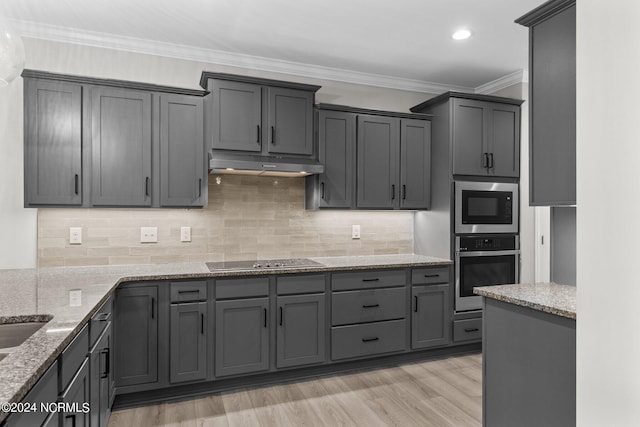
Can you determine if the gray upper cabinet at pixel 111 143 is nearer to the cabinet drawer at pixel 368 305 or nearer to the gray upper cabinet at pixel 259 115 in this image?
the gray upper cabinet at pixel 259 115

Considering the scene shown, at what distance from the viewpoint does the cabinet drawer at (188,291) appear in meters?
2.88

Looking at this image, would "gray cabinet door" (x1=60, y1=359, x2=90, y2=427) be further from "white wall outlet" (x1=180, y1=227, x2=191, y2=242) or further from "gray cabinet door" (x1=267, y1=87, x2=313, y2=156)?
"gray cabinet door" (x1=267, y1=87, x2=313, y2=156)

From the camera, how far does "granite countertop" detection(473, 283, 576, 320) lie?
180cm

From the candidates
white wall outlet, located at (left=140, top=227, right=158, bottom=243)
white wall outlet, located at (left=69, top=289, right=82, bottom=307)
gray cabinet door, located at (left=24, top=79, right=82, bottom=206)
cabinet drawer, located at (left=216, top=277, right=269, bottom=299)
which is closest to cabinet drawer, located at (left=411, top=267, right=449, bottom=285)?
cabinet drawer, located at (left=216, top=277, right=269, bottom=299)

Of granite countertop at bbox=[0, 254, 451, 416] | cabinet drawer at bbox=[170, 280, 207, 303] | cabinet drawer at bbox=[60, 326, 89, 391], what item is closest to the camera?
granite countertop at bbox=[0, 254, 451, 416]

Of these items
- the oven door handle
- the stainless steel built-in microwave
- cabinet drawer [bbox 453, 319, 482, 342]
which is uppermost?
the stainless steel built-in microwave

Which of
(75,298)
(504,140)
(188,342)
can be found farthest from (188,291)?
(504,140)

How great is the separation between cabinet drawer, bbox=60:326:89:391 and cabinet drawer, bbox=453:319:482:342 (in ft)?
10.0

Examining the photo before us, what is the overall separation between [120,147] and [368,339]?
2471 millimetres

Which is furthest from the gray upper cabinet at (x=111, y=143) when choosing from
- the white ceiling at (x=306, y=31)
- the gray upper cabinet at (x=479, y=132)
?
the gray upper cabinet at (x=479, y=132)

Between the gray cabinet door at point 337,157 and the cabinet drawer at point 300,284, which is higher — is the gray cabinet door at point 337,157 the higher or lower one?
the higher one

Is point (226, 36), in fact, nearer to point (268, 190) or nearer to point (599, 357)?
point (268, 190)

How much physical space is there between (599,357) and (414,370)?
2585mm

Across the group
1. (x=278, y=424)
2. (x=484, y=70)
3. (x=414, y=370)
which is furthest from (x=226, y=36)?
(x=414, y=370)
